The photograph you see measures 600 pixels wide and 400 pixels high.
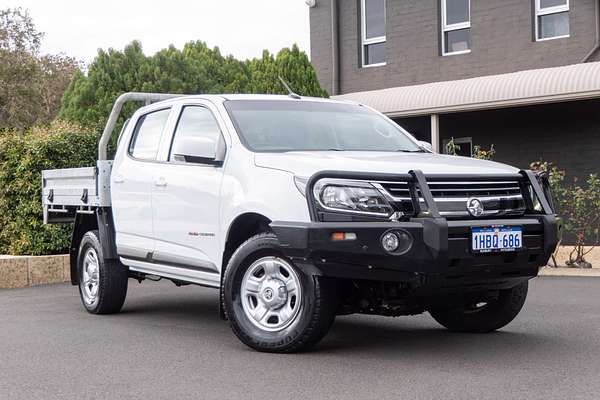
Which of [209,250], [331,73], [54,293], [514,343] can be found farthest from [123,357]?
[331,73]

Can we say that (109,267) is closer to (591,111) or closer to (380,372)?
(380,372)

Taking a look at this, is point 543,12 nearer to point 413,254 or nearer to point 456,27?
point 456,27

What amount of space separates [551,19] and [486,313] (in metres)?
11.4

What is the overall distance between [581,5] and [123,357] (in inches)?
509

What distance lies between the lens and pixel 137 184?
332 inches

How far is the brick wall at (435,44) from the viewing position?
17.6 m

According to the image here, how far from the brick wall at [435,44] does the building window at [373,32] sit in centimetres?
17

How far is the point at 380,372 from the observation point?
616 cm

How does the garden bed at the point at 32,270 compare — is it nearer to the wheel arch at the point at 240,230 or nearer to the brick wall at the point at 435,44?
the wheel arch at the point at 240,230

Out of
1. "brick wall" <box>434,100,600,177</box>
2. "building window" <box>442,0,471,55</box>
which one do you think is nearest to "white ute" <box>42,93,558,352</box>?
"brick wall" <box>434,100,600,177</box>

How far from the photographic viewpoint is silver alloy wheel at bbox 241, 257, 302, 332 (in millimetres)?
6688

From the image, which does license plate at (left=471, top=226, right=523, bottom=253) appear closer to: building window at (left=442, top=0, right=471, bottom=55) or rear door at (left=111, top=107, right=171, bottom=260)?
rear door at (left=111, top=107, right=171, bottom=260)

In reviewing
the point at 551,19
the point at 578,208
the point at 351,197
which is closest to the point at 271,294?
the point at 351,197

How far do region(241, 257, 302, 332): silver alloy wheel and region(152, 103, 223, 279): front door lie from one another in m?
0.56
